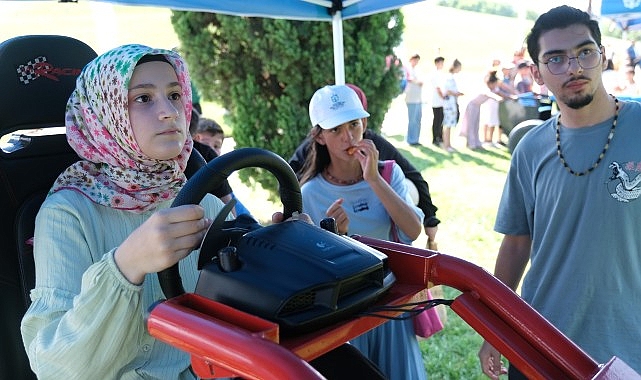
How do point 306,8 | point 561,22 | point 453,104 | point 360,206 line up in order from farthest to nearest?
1. point 453,104
2. point 306,8
3. point 360,206
4. point 561,22

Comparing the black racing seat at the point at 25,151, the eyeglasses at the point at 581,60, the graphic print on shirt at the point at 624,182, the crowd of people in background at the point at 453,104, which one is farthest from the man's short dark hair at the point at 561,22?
the crowd of people in background at the point at 453,104

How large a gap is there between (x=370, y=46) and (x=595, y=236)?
5.02m

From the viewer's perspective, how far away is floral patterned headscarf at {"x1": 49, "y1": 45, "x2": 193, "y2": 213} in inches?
62.2

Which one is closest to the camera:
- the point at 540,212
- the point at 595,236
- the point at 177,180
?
the point at 177,180

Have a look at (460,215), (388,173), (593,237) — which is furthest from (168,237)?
(460,215)

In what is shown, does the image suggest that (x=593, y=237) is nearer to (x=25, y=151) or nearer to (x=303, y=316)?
(x=303, y=316)

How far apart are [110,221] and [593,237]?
165cm

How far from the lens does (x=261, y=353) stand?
83 cm

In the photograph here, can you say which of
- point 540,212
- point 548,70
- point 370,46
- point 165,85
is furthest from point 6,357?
point 370,46

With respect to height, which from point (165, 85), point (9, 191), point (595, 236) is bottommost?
point (595, 236)

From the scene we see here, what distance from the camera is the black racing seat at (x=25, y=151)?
5.92 ft

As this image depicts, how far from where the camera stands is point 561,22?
222cm

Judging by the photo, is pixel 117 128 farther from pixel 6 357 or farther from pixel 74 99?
pixel 6 357

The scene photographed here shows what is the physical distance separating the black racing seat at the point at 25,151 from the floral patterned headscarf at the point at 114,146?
0.24 m
